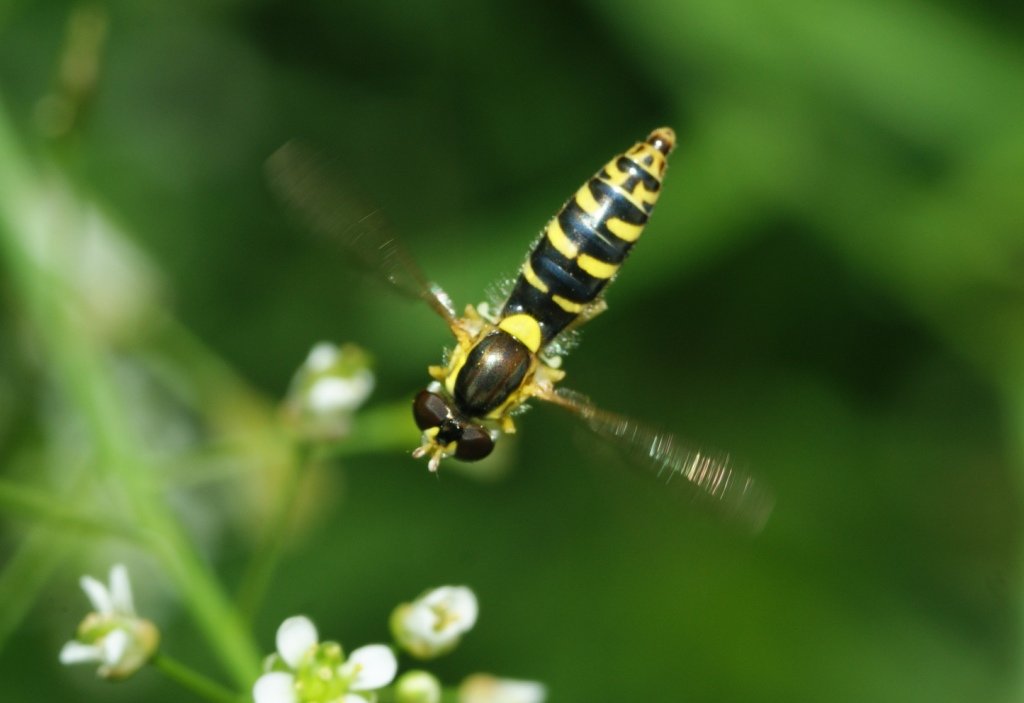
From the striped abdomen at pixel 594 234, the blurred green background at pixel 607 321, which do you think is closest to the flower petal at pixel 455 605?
the striped abdomen at pixel 594 234

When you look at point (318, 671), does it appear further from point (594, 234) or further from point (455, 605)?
point (594, 234)

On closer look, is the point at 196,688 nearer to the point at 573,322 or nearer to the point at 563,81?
the point at 573,322

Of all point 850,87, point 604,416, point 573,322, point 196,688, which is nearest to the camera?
point 196,688

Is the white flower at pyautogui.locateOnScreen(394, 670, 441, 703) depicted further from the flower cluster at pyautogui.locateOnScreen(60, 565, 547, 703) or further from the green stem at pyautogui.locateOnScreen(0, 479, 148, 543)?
the green stem at pyautogui.locateOnScreen(0, 479, 148, 543)

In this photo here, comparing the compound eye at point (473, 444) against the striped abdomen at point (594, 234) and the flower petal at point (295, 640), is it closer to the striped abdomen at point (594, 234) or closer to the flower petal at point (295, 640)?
the striped abdomen at point (594, 234)

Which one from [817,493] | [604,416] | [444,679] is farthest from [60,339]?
[817,493]

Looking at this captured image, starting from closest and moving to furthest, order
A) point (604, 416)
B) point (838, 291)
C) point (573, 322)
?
point (604, 416)
point (573, 322)
point (838, 291)

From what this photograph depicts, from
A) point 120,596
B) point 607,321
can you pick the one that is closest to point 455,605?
point 120,596
